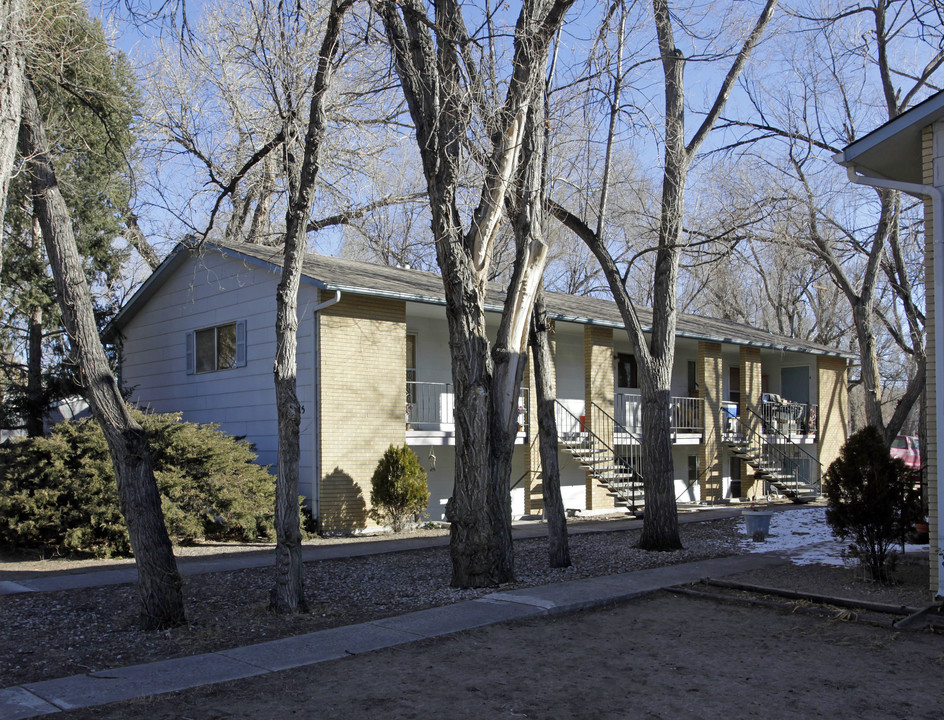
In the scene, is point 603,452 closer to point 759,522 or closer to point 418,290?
point 759,522

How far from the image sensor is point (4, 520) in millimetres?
11703

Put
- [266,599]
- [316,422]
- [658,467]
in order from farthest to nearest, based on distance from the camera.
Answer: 1. [316,422]
2. [658,467]
3. [266,599]

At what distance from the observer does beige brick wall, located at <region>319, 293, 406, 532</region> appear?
48.4 ft

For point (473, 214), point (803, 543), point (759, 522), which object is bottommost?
point (803, 543)

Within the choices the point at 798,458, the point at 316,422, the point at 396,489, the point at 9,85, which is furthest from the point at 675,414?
the point at 9,85

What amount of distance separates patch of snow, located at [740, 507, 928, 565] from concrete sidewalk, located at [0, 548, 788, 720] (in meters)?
2.47

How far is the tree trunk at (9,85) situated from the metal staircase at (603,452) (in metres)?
13.1

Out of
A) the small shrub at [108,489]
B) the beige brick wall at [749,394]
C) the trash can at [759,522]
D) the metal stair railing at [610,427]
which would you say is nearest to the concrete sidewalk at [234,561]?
the small shrub at [108,489]

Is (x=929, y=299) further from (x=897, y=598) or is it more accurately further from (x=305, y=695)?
(x=305, y=695)

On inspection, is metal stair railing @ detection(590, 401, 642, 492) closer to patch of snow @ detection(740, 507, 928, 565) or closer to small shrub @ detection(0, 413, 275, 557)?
patch of snow @ detection(740, 507, 928, 565)

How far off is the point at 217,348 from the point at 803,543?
12.0 metres

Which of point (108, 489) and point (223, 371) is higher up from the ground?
point (223, 371)

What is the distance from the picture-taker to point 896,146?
916 cm

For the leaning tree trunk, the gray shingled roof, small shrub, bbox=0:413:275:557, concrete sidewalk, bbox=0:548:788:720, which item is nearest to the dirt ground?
concrete sidewalk, bbox=0:548:788:720
